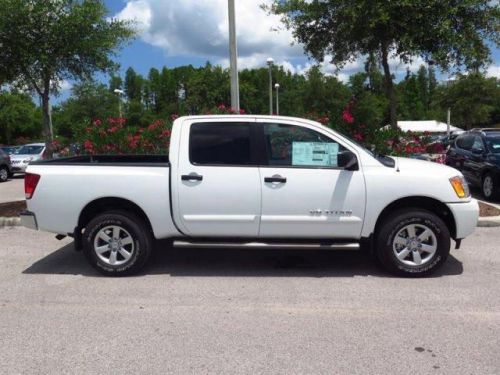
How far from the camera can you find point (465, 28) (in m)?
9.52

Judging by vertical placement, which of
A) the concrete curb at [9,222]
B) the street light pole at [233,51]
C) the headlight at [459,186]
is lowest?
the concrete curb at [9,222]

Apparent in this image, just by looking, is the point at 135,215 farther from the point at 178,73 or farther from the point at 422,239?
the point at 178,73

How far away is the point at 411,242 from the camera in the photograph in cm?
565

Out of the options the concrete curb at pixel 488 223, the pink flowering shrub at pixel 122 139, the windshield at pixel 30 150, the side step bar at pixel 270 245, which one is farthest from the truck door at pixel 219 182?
the windshield at pixel 30 150

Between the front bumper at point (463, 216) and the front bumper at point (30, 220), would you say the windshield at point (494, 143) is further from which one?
the front bumper at point (30, 220)

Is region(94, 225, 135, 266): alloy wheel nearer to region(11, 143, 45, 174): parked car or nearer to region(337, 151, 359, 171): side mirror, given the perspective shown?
region(337, 151, 359, 171): side mirror

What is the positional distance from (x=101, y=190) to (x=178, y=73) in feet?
287

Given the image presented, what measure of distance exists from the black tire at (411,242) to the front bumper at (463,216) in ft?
0.53

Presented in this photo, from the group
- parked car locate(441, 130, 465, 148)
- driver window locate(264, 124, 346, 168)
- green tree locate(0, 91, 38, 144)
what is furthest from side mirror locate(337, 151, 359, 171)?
green tree locate(0, 91, 38, 144)

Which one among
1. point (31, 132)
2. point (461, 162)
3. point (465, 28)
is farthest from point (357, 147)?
point (31, 132)

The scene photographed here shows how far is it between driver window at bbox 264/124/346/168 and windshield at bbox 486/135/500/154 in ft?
23.2

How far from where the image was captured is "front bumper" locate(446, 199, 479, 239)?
5605 mm

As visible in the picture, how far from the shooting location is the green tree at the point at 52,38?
30.6 feet

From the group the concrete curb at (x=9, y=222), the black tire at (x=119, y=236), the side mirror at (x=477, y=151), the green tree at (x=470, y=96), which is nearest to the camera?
the black tire at (x=119, y=236)
